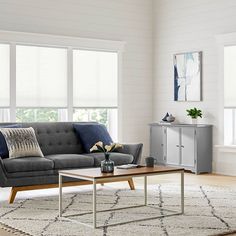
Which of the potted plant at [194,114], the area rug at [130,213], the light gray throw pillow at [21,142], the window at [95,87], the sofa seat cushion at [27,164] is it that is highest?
the window at [95,87]

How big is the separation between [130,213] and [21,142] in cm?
186

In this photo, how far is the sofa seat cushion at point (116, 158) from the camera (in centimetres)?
732

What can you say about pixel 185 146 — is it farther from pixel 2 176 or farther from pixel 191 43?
pixel 2 176

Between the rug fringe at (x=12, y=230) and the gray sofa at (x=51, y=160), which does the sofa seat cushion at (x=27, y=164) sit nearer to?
the gray sofa at (x=51, y=160)

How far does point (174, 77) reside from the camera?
33.1 feet

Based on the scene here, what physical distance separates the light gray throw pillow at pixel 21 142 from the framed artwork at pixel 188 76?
3589mm

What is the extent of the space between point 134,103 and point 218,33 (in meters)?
2.09

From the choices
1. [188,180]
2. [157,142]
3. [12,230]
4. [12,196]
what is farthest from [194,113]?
[12,230]

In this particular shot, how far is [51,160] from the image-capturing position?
689 centimetres

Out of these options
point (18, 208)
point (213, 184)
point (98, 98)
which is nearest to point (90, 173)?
point (18, 208)

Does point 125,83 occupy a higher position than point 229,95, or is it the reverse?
point 125,83

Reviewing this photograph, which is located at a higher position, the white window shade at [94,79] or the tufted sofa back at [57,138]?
the white window shade at [94,79]

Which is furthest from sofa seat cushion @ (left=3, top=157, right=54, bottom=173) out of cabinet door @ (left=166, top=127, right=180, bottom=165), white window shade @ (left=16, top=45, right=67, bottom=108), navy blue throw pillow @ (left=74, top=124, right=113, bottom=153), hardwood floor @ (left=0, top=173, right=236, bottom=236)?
cabinet door @ (left=166, top=127, right=180, bottom=165)

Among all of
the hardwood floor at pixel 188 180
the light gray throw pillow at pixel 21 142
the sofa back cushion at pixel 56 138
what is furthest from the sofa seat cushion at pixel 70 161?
the hardwood floor at pixel 188 180
